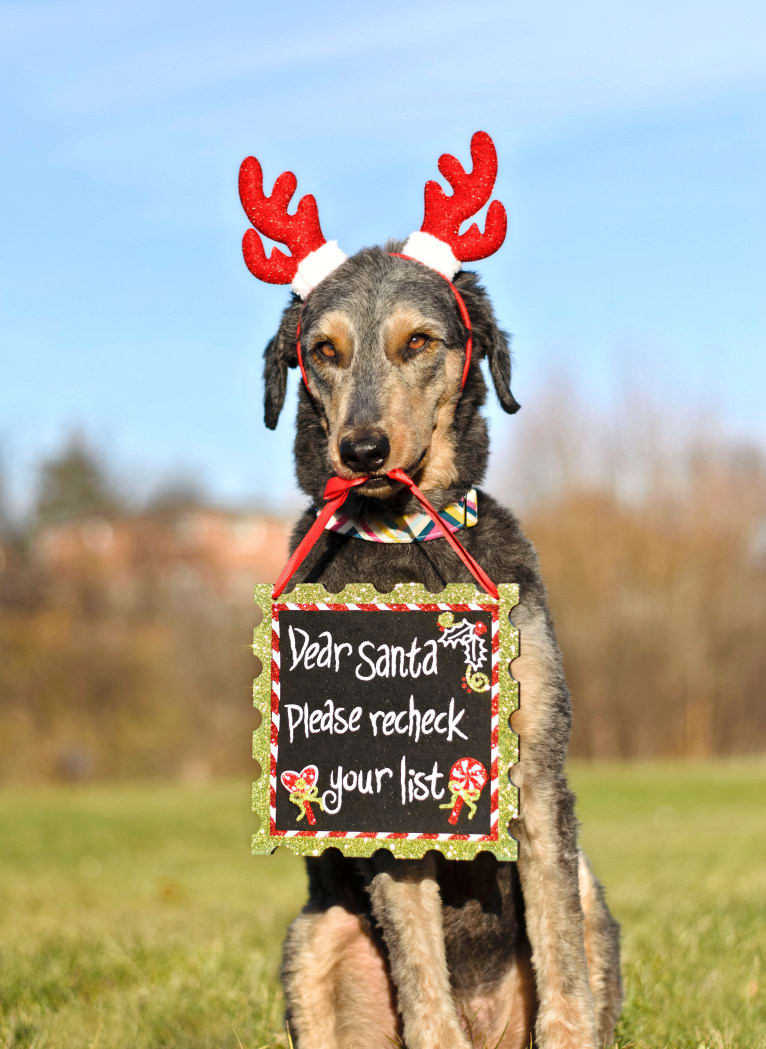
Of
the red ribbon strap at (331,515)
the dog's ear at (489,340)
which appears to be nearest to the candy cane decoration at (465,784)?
the red ribbon strap at (331,515)

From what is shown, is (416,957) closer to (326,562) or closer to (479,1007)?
(479,1007)

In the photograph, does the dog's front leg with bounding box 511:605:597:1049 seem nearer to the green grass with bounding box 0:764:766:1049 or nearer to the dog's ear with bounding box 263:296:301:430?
the green grass with bounding box 0:764:766:1049

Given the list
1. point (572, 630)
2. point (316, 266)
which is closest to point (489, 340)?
point (316, 266)

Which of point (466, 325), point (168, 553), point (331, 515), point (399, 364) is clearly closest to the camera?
point (331, 515)

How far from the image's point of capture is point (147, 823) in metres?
18.6

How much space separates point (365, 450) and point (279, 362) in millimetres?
934

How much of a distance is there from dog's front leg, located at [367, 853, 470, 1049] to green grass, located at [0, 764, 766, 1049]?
757mm

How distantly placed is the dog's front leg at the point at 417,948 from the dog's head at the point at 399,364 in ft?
3.83

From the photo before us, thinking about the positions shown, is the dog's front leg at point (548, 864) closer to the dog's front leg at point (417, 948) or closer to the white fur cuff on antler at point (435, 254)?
the dog's front leg at point (417, 948)

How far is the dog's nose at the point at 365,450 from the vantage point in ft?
11.4

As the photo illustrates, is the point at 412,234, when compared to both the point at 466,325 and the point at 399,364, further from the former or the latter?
the point at 399,364

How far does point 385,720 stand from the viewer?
135 inches

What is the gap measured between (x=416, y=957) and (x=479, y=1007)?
0.47 metres

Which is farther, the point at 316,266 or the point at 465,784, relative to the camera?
the point at 316,266
